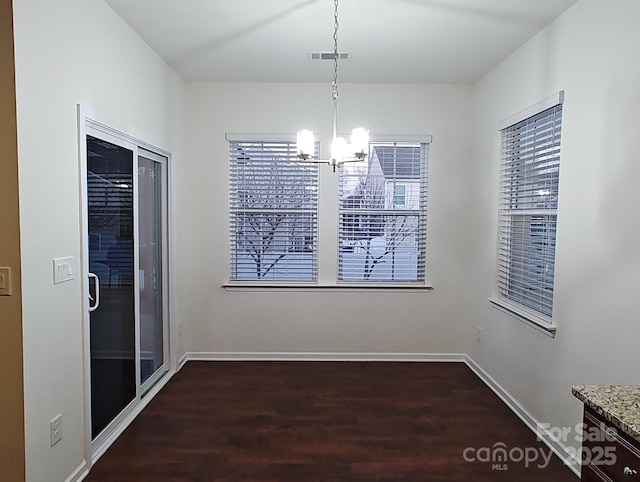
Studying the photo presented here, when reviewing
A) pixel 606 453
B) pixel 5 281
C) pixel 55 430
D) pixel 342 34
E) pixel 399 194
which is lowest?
pixel 55 430

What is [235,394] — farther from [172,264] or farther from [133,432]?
[172,264]

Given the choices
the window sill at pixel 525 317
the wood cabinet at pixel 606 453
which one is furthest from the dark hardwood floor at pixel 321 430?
the wood cabinet at pixel 606 453

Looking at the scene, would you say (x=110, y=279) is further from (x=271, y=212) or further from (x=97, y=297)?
(x=271, y=212)

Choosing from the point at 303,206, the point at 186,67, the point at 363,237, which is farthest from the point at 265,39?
the point at 363,237

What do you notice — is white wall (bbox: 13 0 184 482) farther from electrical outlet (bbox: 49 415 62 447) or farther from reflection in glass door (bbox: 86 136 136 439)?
reflection in glass door (bbox: 86 136 136 439)

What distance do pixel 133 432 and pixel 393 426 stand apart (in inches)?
72.9

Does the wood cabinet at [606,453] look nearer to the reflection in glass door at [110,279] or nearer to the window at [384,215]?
the reflection in glass door at [110,279]

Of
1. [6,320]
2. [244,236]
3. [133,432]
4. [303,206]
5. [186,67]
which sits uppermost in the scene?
[186,67]

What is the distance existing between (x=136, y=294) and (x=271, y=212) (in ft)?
5.26

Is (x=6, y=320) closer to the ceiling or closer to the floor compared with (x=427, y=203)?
closer to the floor

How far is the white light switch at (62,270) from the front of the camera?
83.0 inches

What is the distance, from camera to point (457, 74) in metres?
3.88

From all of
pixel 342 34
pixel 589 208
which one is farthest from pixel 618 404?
pixel 342 34

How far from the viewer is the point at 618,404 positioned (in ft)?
4.41
